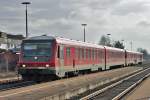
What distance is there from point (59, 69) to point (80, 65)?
7535 mm

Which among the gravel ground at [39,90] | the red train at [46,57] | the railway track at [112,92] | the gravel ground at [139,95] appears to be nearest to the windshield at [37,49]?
the red train at [46,57]

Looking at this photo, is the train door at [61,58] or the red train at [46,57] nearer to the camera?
the red train at [46,57]

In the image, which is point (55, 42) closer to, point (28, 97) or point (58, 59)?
point (58, 59)

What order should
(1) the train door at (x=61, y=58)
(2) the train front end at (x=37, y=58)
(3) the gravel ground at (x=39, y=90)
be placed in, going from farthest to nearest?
(1) the train door at (x=61, y=58), (2) the train front end at (x=37, y=58), (3) the gravel ground at (x=39, y=90)

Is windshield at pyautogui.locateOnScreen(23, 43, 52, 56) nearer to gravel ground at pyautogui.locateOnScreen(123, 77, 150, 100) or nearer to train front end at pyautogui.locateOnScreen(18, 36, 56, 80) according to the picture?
train front end at pyautogui.locateOnScreen(18, 36, 56, 80)

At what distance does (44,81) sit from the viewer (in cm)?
3341

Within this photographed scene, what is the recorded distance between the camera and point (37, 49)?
105 ft

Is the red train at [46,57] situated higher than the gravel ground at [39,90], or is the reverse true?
the red train at [46,57]

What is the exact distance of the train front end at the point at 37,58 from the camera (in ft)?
102

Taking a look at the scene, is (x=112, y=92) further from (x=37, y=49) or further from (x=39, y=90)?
(x=37, y=49)

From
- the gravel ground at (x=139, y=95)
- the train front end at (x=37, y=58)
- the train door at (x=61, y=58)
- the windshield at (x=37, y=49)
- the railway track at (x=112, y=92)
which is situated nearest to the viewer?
the railway track at (x=112, y=92)

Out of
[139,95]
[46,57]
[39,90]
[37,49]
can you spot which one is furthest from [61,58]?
[139,95]

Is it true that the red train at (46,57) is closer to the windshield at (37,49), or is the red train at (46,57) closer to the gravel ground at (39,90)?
the windshield at (37,49)

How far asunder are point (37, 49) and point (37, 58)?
70 cm
